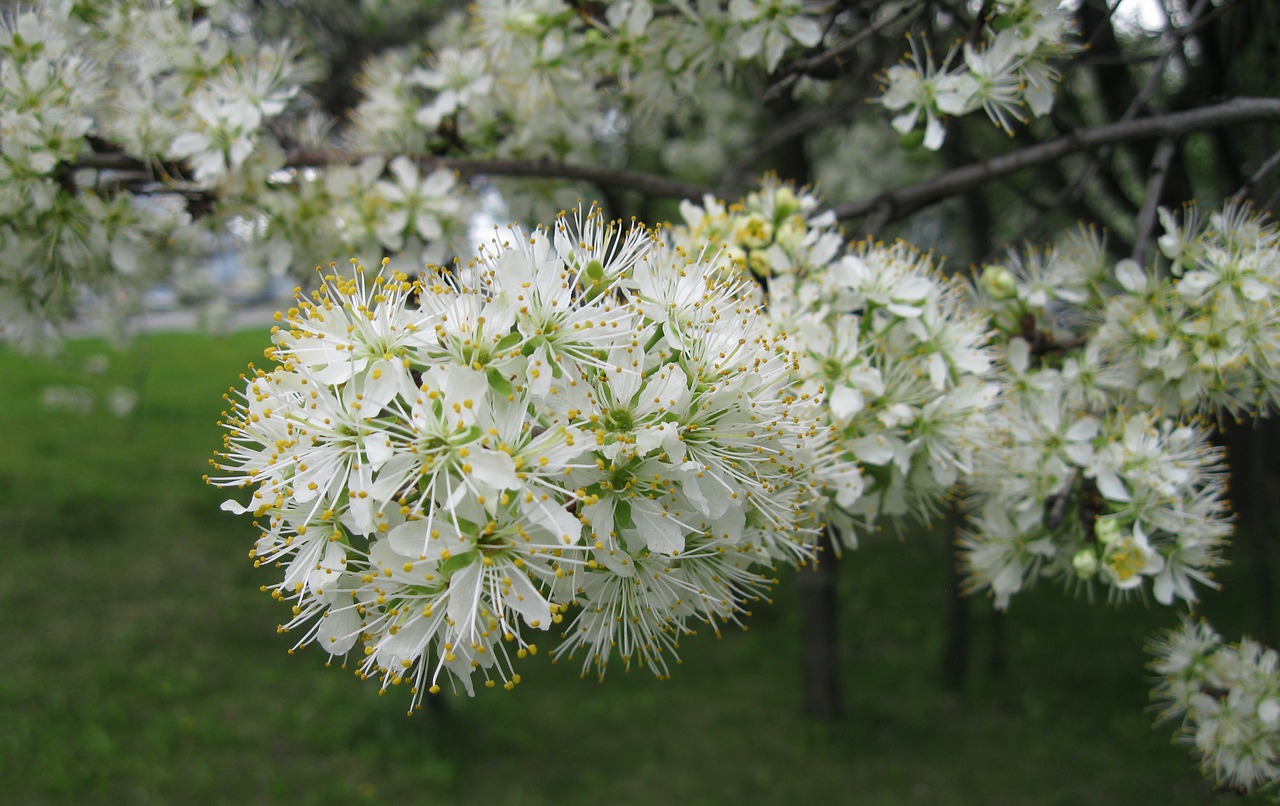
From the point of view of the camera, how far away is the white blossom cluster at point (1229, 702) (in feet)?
8.58

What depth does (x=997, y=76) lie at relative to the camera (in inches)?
99.0

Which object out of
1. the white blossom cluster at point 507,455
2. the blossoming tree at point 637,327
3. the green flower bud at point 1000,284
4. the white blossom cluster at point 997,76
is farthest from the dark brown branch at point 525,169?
the white blossom cluster at point 507,455

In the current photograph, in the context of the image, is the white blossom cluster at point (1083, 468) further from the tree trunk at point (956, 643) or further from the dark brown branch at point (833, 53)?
the tree trunk at point (956, 643)

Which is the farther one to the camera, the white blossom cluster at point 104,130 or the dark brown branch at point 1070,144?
the white blossom cluster at point 104,130

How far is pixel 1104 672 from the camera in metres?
6.11

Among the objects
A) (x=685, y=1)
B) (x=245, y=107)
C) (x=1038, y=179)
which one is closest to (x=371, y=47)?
(x=245, y=107)

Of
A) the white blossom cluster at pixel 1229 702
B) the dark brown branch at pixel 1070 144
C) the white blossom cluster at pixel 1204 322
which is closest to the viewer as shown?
the white blossom cluster at pixel 1204 322

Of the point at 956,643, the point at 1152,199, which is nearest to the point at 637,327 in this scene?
the point at 1152,199

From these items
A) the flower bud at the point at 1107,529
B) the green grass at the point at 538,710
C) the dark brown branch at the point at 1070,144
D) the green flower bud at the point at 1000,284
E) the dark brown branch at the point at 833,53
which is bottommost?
the green grass at the point at 538,710

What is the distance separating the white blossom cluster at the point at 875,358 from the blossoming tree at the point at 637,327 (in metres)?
0.01

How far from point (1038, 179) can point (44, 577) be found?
8.27 m

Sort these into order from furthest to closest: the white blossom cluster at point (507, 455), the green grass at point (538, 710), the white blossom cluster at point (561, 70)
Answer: the green grass at point (538, 710) < the white blossom cluster at point (561, 70) < the white blossom cluster at point (507, 455)

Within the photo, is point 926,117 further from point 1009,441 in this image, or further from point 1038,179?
point 1038,179

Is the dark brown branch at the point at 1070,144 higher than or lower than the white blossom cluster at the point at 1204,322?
higher
